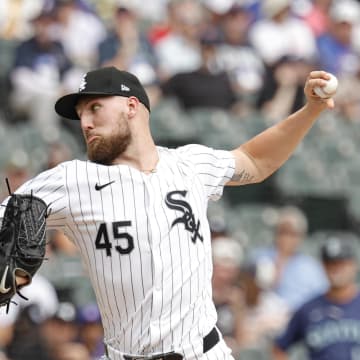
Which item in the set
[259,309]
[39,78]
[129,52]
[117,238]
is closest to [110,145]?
[117,238]

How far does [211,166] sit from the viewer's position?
4230mm

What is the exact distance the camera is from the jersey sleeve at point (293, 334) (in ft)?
20.6

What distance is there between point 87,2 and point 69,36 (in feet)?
2.89

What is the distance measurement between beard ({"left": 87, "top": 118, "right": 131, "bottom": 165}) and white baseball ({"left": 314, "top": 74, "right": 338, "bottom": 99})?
0.74m

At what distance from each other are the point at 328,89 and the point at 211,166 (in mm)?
524

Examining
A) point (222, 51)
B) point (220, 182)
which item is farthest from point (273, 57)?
point (220, 182)

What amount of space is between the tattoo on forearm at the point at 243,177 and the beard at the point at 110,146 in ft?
1.68

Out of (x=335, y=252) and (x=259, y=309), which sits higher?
(x=335, y=252)

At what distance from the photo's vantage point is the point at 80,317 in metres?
6.51

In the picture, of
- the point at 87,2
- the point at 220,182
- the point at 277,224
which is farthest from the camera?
the point at 87,2

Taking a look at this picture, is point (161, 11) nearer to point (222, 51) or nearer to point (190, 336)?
point (222, 51)

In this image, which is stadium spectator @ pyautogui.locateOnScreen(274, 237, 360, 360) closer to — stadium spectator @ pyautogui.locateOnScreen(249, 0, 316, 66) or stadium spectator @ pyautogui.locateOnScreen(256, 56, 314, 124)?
stadium spectator @ pyautogui.locateOnScreen(256, 56, 314, 124)

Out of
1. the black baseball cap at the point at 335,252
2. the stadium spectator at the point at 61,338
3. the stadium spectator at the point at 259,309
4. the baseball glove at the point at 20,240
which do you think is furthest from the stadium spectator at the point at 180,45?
the baseball glove at the point at 20,240

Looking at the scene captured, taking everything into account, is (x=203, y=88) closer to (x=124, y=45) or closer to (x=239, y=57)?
(x=124, y=45)
